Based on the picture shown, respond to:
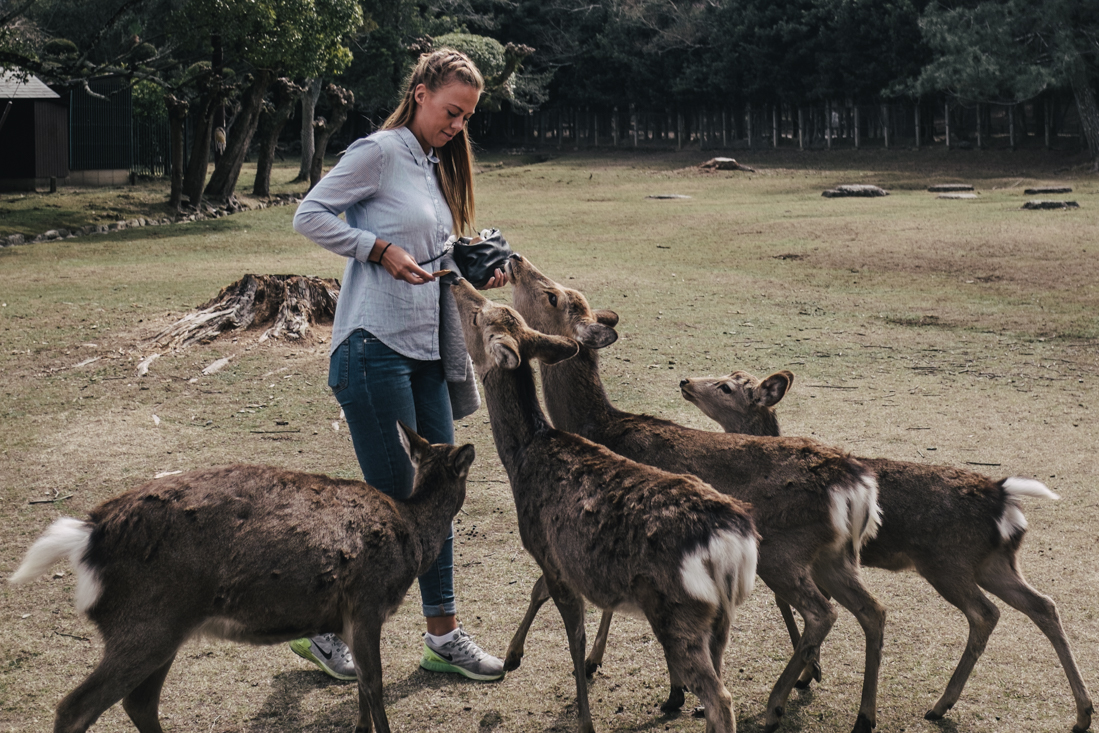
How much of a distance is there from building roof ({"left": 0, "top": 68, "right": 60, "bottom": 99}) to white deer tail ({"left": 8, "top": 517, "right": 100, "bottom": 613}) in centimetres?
2256

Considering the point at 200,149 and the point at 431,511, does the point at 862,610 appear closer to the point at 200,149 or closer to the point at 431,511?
the point at 431,511

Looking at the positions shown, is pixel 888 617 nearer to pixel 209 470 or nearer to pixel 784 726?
pixel 784 726

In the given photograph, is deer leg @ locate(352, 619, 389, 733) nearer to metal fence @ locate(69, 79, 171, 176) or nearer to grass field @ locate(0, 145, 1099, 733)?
grass field @ locate(0, 145, 1099, 733)

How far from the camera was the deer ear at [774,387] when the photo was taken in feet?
16.0

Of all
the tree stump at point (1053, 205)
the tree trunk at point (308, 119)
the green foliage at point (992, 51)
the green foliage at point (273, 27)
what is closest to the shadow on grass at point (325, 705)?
the green foliage at point (273, 27)

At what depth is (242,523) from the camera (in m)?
3.07

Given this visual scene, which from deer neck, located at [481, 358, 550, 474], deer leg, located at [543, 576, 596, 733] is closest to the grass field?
deer leg, located at [543, 576, 596, 733]

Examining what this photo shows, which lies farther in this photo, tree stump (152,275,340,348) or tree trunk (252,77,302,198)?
tree trunk (252,77,302,198)

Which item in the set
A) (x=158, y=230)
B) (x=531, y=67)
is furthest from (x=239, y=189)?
(x=531, y=67)

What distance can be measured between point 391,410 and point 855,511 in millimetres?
1676

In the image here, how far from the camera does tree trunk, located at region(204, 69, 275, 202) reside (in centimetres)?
2128

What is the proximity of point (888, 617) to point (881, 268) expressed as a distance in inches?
383

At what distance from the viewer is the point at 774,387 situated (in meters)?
4.92

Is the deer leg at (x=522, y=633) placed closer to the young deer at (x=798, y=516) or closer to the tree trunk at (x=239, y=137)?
the young deer at (x=798, y=516)
